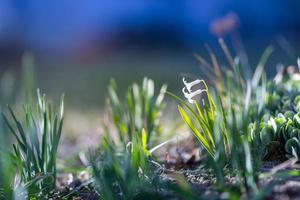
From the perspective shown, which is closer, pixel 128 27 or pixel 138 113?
pixel 138 113

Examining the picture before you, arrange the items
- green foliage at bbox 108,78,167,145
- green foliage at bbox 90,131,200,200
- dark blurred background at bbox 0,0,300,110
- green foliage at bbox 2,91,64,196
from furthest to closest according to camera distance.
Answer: dark blurred background at bbox 0,0,300,110 < green foliage at bbox 108,78,167,145 < green foliage at bbox 2,91,64,196 < green foliage at bbox 90,131,200,200

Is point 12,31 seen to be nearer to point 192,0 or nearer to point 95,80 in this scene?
point 192,0

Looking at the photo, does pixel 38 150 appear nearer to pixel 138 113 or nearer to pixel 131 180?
pixel 131 180

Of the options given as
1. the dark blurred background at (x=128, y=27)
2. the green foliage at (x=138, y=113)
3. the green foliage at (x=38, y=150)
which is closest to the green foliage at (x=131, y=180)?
the green foliage at (x=38, y=150)

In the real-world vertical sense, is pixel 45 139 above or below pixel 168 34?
below

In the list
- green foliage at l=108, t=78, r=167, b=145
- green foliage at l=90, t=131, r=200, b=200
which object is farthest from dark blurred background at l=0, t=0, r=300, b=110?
green foliage at l=90, t=131, r=200, b=200

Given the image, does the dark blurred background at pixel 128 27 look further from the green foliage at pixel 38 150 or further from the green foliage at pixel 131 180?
the green foliage at pixel 131 180

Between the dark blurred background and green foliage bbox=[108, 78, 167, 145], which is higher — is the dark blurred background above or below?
above

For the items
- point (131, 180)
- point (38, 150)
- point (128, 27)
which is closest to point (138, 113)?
point (38, 150)

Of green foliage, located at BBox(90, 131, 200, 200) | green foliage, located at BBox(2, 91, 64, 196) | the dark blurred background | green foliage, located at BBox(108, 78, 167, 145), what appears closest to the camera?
green foliage, located at BBox(90, 131, 200, 200)

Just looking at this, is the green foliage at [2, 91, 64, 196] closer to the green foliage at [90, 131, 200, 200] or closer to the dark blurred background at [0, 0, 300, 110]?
the green foliage at [90, 131, 200, 200]

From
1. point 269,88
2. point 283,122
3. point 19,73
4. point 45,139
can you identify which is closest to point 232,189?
point 283,122
